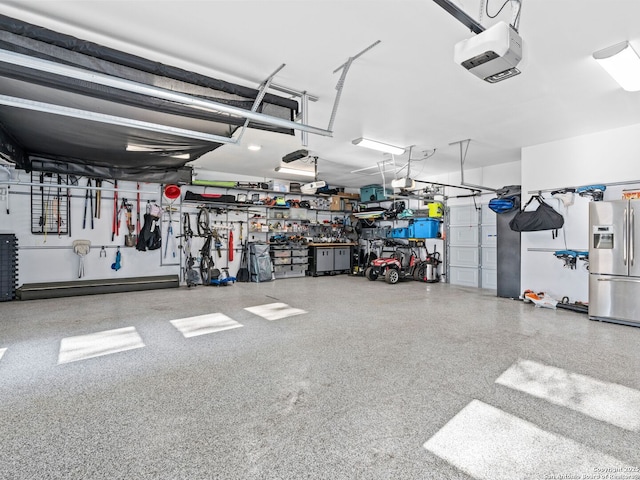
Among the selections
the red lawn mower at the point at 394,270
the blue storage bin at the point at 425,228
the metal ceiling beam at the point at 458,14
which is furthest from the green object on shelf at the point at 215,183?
the metal ceiling beam at the point at 458,14

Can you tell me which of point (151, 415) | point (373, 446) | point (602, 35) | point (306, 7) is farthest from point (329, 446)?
point (602, 35)

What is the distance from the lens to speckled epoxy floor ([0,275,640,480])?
70.3 inches

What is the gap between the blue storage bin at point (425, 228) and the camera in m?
9.22

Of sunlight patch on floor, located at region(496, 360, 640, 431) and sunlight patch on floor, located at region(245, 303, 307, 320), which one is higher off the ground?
sunlight patch on floor, located at region(245, 303, 307, 320)

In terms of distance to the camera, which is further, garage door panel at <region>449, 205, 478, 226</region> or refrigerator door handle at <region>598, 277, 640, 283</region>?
garage door panel at <region>449, 205, 478, 226</region>

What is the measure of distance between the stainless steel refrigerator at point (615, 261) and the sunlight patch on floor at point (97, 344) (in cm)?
613

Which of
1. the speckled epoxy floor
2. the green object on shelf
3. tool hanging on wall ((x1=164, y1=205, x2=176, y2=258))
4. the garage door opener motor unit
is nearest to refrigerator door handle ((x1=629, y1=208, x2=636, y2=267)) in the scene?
the speckled epoxy floor

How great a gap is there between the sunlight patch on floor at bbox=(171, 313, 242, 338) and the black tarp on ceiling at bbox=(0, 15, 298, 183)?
2400 mm

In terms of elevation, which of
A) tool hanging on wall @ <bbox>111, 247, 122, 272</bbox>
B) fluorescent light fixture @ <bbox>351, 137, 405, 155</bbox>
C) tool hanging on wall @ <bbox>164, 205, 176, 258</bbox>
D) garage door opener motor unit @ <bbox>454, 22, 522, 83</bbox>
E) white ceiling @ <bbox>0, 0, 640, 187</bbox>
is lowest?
tool hanging on wall @ <bbox>111, 247, 122, 272</bbox>

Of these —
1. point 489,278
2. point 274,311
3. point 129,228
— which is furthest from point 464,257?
point 129,228

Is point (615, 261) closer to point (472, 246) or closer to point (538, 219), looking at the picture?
point (538, 219)

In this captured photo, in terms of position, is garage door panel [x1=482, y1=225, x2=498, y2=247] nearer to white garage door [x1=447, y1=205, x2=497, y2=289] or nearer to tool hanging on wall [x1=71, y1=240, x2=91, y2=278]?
white garage door [x1=447, y1=205, x2=497, y2=289]

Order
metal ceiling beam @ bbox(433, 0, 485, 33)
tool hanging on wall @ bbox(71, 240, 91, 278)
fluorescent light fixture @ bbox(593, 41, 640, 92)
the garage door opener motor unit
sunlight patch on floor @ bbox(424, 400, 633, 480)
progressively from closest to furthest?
sunlight patch on floor @ bbox(424, 400, 633, 480) → metal ceiling beam @ bbox(433, 0, 485, 33) → the garage door opener motor unit → fluorescent light fixture @ bbox(593, 41, 640, 92) → tool hanging on wall @ bbox(71, 240, 91, 278)

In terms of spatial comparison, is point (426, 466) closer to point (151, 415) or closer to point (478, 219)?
point (151, 415)
